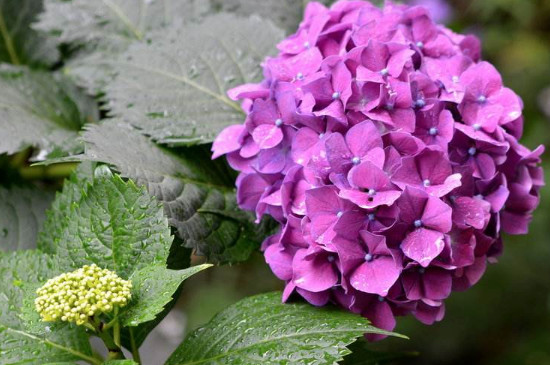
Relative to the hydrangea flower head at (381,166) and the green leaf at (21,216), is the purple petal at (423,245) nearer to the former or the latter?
the hydrangea flower head at (381,166)

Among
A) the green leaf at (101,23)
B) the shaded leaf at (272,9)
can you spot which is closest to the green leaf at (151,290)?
the green leaf at (101,23)

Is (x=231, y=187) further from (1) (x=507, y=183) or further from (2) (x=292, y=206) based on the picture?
(1) (x=507, y=183)

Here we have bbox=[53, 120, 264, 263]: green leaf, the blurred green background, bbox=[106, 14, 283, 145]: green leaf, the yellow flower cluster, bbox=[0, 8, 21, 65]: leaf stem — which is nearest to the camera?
the yellow flower cluster

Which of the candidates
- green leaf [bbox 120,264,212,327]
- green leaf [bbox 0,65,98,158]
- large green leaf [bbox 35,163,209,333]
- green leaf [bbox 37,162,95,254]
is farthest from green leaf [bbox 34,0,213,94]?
green leaf [bbox 120,264,212,327]

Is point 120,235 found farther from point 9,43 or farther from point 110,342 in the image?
point 9,43

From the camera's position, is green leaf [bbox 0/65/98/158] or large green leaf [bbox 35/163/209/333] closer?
large green leaf [bbox 35/163/209/333]

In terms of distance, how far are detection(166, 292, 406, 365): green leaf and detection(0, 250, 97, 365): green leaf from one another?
0.11 m

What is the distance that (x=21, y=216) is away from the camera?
1077 millimetres

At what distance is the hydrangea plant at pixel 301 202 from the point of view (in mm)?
734

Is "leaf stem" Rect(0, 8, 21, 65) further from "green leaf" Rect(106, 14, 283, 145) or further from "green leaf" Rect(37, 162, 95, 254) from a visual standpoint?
"green leaf" Rect(37, 162, 95, 254)

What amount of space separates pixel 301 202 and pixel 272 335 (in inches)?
5.9

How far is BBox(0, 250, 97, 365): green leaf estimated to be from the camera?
2.40ft

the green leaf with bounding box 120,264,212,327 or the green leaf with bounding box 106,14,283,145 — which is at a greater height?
the green leaf with bounding box 106,14,283,145

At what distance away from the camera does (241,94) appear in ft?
2.88
